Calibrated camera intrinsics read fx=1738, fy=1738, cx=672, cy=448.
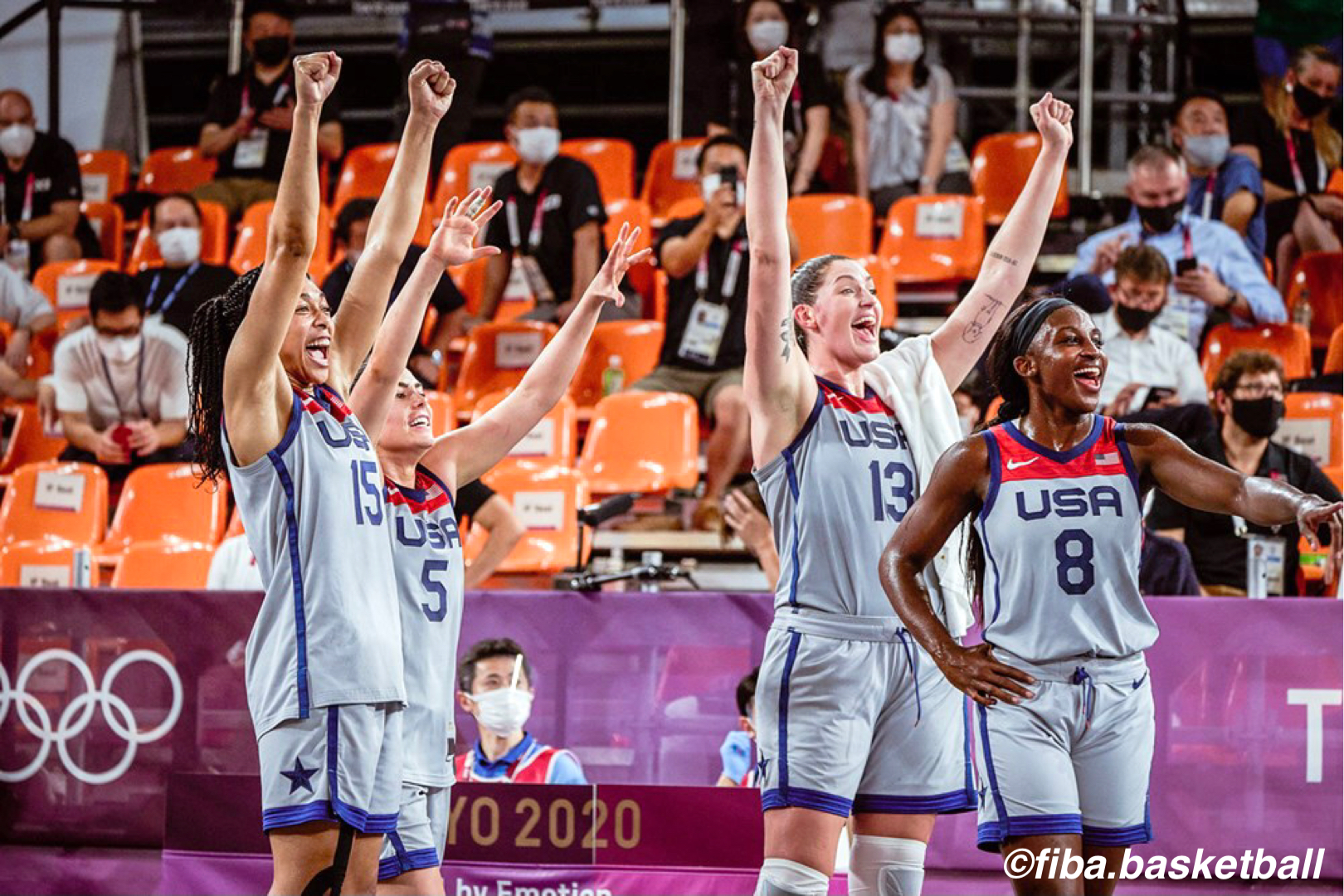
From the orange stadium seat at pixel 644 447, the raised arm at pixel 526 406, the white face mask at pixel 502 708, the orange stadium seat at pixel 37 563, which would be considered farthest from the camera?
the orange stadium seat at pixel 644 447

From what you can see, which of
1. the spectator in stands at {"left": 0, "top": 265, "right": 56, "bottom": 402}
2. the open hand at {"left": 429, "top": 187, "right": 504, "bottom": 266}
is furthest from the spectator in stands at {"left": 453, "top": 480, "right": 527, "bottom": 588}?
the spectator in stands at {"left": 0, "top": 265, "right": 56, "bottom": 402}

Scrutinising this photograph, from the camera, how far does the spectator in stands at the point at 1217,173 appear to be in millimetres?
9539

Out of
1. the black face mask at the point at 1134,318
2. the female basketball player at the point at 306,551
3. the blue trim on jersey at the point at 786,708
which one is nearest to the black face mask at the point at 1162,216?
the black face mask at the point at 1134,318

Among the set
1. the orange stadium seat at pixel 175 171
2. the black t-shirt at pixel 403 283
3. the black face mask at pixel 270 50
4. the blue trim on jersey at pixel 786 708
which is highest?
the black face mask at pixel 270 50

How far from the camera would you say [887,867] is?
404 cm

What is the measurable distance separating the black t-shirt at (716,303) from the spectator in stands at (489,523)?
8.07 ft

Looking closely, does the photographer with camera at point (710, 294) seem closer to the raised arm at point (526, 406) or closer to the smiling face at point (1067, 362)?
the raised arm at point (526, 406)

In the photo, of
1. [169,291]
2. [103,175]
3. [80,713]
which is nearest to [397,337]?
[80,713]

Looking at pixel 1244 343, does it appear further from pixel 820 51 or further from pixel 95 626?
pixel 95 626

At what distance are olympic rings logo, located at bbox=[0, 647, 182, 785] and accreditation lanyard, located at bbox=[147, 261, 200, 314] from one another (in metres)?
3.83

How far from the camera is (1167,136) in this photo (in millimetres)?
11719

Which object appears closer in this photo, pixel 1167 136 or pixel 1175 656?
pixel 1175 656

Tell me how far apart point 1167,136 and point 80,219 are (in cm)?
740

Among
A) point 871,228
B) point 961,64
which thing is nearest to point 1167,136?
point 961,64
